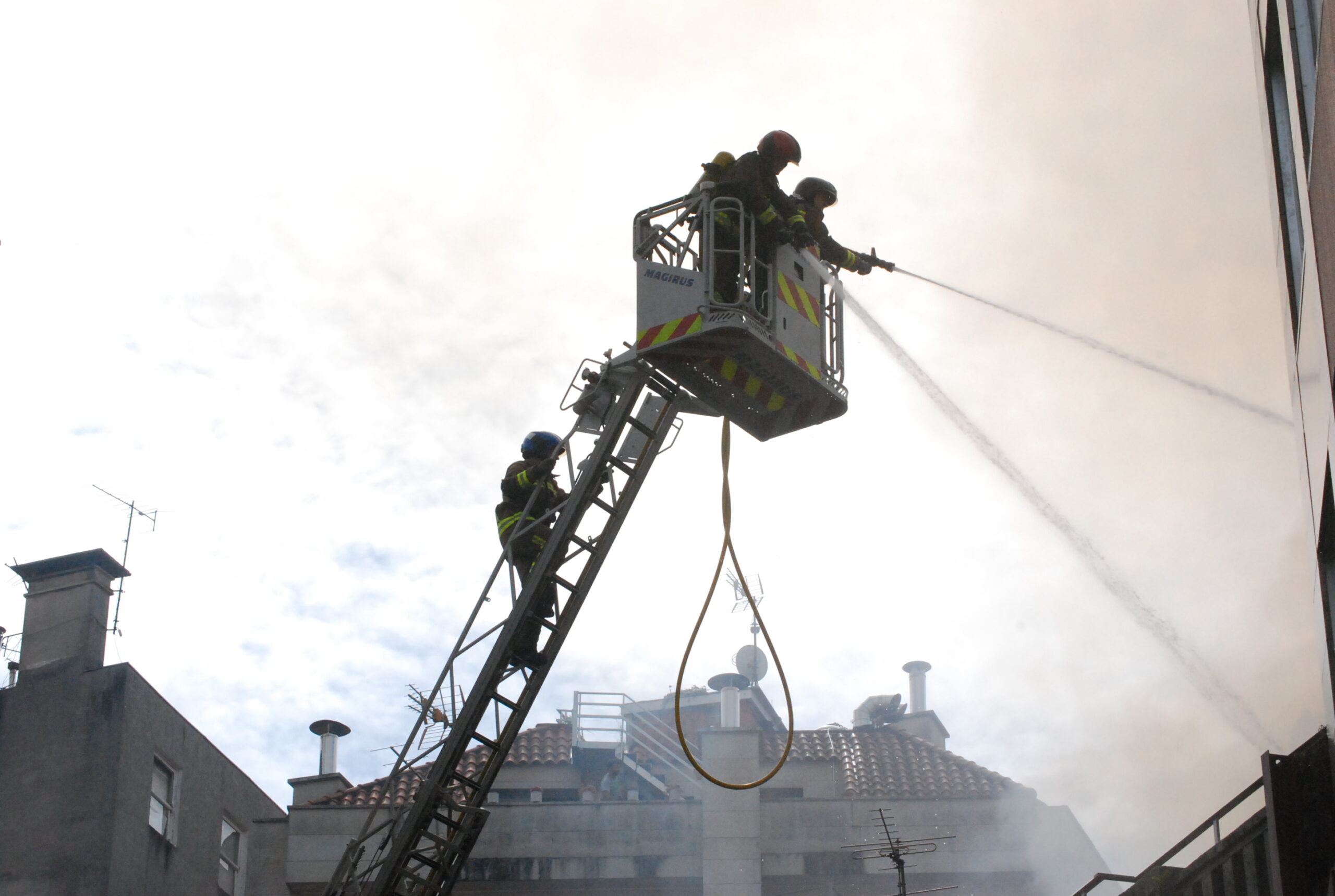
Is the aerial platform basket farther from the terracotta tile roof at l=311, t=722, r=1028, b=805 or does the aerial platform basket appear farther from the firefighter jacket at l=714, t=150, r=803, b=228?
the terracotta tile roof at l=311, t=722, r=1028, b=805

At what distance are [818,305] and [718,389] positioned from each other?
3.36 feet

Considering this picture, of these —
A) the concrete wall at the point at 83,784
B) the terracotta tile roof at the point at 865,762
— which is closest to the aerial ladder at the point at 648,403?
the concrete wall at the point at 83,784

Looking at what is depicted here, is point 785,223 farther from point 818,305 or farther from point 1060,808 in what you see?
point 1060,808

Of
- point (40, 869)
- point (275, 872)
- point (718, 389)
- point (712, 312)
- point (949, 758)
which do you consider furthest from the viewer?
point (949, 758)

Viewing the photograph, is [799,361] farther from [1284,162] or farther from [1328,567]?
[1328,567]

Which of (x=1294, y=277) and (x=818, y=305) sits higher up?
(x=818, y=305)

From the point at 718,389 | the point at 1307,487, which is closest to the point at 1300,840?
the point at 1307,487

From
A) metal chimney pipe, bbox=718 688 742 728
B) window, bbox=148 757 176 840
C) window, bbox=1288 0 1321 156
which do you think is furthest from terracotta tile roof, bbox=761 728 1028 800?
window, bbox=1288 0 1321 156

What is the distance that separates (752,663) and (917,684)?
4009mm

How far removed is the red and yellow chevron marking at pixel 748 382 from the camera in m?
10.3

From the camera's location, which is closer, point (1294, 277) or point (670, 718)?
point (1294, 277)

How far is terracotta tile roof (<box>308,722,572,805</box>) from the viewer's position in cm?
2530

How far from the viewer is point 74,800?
19391 mm

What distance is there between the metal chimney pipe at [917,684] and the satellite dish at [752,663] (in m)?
3.45
